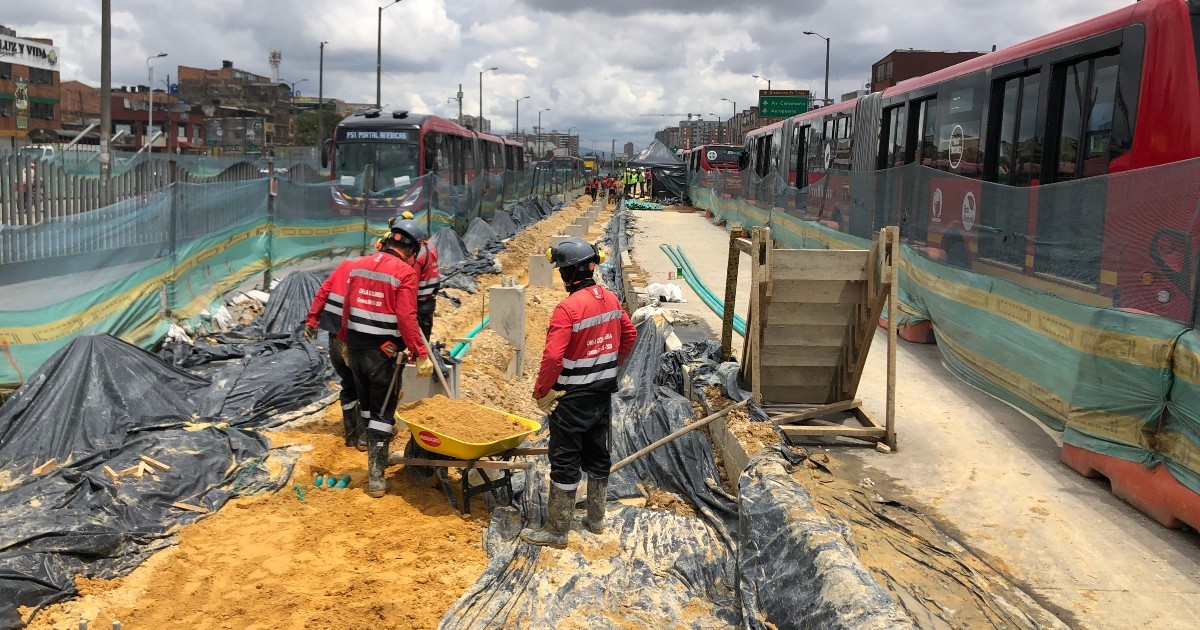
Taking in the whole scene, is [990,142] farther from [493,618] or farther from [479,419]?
[493,618]

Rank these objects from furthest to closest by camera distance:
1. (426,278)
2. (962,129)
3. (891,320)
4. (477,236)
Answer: (477,236) < (962,129) < (426,278) < (891,320)

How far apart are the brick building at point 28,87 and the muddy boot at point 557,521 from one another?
209ft

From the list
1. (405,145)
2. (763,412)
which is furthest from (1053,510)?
(405,145)

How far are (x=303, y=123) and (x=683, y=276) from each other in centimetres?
9055

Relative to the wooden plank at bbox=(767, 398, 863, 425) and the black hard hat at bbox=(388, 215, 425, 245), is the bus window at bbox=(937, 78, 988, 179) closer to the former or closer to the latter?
the wooden plank at bbox=(767, 398, 863, 425)

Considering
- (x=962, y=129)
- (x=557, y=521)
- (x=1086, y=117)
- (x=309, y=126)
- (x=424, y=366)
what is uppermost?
(x=309, y=126)

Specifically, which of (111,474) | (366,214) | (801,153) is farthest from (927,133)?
(111,474)

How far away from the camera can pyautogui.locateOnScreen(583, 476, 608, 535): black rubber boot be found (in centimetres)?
582

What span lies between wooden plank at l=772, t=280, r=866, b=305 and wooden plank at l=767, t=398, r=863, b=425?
0.84 meters

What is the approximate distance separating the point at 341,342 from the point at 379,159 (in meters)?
14.8

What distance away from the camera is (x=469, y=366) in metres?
10.0

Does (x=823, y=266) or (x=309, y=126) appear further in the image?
(x=309, y=126)

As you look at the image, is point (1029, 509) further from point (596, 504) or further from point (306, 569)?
point (306, 569)

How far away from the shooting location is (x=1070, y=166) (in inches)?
380
